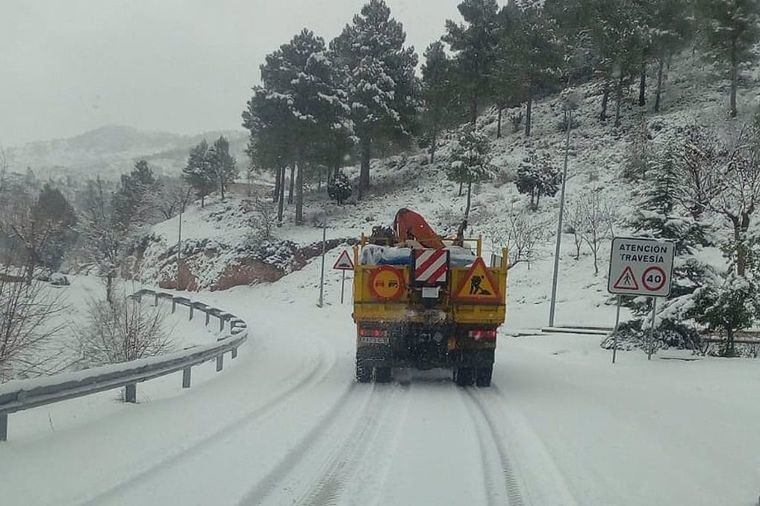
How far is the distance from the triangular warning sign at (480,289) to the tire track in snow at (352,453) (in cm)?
227

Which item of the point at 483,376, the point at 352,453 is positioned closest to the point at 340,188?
the point at 483,376

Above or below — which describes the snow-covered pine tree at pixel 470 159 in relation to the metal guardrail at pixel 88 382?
above

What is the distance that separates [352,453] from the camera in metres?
6.42

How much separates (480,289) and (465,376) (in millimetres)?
1649

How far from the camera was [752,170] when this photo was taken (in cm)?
2309

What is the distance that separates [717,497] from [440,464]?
2.38 metres

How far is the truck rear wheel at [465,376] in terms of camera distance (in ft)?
37.1

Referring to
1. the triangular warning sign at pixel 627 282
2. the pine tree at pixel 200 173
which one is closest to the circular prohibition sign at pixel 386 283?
the triangular warning sign at pixel 627 282

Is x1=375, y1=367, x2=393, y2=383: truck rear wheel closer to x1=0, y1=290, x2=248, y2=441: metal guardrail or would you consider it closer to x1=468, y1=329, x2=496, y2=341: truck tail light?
→ x1=468, y1=329, x2=496, y2=341: truck tail light

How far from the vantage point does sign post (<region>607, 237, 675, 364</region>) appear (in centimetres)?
1256

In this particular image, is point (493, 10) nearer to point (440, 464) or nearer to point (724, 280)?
point (724, 280)

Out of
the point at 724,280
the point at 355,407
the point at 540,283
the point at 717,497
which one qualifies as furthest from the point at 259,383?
the point at 540,283

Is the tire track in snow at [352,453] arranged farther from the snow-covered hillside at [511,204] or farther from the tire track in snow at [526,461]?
the snow-covered hillside at [511,204]

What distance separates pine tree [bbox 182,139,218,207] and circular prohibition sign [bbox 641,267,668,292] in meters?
62.8
